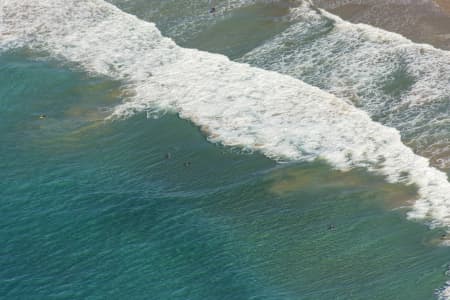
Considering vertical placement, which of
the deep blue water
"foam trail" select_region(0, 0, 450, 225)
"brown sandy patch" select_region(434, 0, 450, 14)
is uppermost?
"brown sandy patch" select_region(434, 0, 450, 14)

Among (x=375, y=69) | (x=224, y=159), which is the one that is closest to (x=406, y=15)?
(x=375, y=69)

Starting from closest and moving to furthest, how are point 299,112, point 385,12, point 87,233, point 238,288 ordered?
point 238,288, point 87,233, point 299,112, point 385,12

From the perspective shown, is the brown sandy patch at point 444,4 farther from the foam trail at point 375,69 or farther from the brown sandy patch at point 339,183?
the brown sandy patch at point 339,183

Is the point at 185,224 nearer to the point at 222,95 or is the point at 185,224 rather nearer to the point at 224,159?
the point at 224,159

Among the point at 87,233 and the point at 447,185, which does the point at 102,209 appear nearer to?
the point at 87,233

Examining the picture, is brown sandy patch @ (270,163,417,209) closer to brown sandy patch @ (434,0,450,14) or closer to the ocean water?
the ocean water

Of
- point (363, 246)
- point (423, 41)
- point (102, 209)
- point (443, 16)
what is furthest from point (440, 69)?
point (102, 209)

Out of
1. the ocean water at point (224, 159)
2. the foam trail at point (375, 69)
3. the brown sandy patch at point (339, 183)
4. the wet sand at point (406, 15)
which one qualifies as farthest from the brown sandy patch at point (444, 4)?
the brown sandy patch at point (339, 183)

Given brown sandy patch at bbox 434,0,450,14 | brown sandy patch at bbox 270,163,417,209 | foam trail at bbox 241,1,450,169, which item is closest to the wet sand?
brown sandy patch at bbox 434,0,450,14
